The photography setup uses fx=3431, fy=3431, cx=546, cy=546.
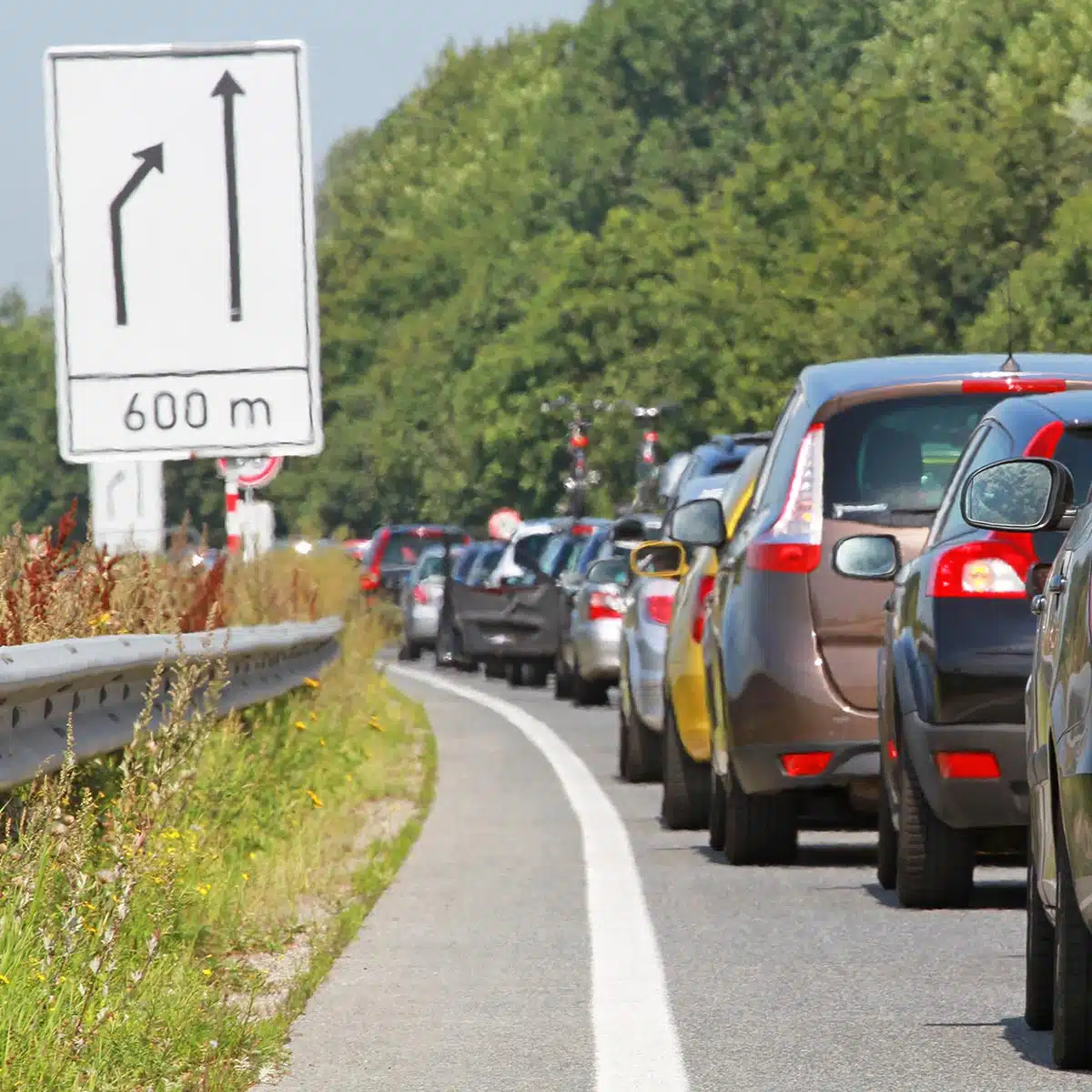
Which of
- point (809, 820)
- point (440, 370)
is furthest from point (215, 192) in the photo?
point (440, 370)

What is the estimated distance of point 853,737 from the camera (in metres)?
12.1

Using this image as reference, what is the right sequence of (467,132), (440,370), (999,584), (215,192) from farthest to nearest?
(467,132) < (440,370) < (215,192) < (999,584)

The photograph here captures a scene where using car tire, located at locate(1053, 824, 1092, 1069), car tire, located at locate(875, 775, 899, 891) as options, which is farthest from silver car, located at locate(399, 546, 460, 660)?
car tire, located at locate(1053, 824, 1092, 1069)

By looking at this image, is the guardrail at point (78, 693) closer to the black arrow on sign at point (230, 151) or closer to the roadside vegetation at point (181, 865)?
the roadside vegetation at point (181, 865)

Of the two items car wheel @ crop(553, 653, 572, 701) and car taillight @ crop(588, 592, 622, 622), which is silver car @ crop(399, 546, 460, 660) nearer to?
car wheel @ crop(553, 653, 572, 701)

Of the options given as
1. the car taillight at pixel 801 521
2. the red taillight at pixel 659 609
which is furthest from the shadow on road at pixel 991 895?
the red taillight at pixel 659 609

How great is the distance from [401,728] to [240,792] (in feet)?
31.0

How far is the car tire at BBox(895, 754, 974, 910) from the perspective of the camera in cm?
1084

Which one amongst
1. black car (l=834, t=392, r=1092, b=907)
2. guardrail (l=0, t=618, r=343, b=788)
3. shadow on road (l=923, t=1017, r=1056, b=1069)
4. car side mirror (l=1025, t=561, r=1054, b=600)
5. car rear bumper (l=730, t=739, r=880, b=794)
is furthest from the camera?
car rear bumper (l=730, t=739, r=880, b=794)

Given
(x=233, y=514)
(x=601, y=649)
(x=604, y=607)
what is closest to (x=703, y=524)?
(x=233, y=514)

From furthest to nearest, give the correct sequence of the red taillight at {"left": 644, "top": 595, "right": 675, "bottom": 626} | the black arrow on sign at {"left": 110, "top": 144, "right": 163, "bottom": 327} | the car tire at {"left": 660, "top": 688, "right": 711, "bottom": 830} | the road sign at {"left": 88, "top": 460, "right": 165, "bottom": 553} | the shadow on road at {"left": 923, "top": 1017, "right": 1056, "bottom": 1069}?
the red taillight at {"left": 644, "top": 595, "right": 675, "bottom": 626} → the road sign at {"left": 88, "top": 460, "right": 165, "bottom": 553} → the car tire at {"left": 660, "top": 688, "right": 711, "bottom": 830} → the black arrow on sign at {"left": 110, "top": 144, "right": 163, "bottom": 327} → the shadow on road at {"left": 923, "top": 1017, "right": 1056, "bottom": 1069}

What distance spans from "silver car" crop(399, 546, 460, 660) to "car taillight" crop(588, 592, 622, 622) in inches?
718

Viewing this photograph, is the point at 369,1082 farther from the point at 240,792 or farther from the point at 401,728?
the point at 401,728

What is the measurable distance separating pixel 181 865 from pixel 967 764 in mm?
2565
